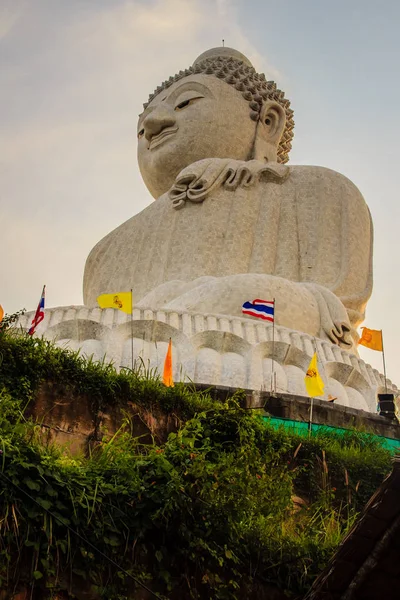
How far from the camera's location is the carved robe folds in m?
14.3

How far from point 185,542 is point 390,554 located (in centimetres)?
169

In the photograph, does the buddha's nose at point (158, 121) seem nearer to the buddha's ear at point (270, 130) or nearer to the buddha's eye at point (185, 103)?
the buddha's eye at point (185, 103)

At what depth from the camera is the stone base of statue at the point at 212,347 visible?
1062cm

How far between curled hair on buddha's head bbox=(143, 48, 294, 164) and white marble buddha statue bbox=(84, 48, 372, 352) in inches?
1.0

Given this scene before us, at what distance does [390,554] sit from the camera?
477 centimetres

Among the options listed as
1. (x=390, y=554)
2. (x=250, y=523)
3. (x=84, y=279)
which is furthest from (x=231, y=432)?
(x=84, y=279)

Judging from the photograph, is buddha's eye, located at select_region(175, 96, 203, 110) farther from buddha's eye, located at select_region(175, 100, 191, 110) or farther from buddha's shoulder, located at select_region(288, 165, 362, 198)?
buddha's shoulder, located at select_region(288, 165, 362, 198)

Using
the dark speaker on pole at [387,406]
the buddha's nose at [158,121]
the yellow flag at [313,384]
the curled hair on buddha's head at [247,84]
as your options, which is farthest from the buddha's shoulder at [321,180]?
the yellow flag at [313,384]

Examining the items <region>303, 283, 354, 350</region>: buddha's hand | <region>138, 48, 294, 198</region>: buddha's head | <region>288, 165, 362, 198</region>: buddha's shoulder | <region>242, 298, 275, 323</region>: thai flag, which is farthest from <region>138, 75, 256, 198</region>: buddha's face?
<region>242, 298, 275, 323</region>: thai flag

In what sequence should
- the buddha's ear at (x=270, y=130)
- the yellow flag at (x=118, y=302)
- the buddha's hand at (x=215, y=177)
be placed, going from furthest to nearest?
1. the buddha's ear at (x=270, y=130)
2. the buddha's hand at (x=215, y=177)
3. the yellow flag at (x=118, y=302)

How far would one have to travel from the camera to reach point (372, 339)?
11766 millimetres

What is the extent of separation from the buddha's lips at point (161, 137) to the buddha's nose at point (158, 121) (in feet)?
0.20

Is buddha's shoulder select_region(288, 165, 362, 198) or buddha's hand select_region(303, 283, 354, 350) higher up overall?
buddha's shoulder select_region(288, 165, 362, 198)

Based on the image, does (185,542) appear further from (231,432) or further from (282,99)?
(282,99)
